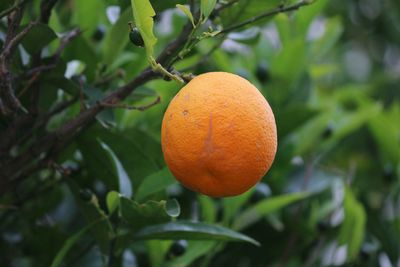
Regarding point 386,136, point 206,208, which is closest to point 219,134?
point 206,208

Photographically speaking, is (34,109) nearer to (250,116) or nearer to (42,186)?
(42,186)

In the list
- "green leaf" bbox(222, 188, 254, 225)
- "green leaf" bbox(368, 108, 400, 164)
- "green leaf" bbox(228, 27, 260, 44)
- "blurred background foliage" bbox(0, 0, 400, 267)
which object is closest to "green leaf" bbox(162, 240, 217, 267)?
"blurred background foliage" bbox(0, 0, 400, 267)

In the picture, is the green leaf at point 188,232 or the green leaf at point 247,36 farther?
the green leaf at point 247,36

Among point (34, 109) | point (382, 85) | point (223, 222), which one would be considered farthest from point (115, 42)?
point (382, 85)

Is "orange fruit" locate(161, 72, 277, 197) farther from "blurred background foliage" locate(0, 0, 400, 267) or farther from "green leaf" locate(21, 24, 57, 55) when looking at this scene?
"green leaf" locate(21, 24, 57, 55)

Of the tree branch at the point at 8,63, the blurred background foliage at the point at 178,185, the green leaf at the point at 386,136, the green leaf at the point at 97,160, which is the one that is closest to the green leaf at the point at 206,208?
the blurred background foliage at the point at 178,185

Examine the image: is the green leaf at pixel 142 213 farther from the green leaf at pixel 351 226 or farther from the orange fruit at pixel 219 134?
the green leaf at pixel 351 226
